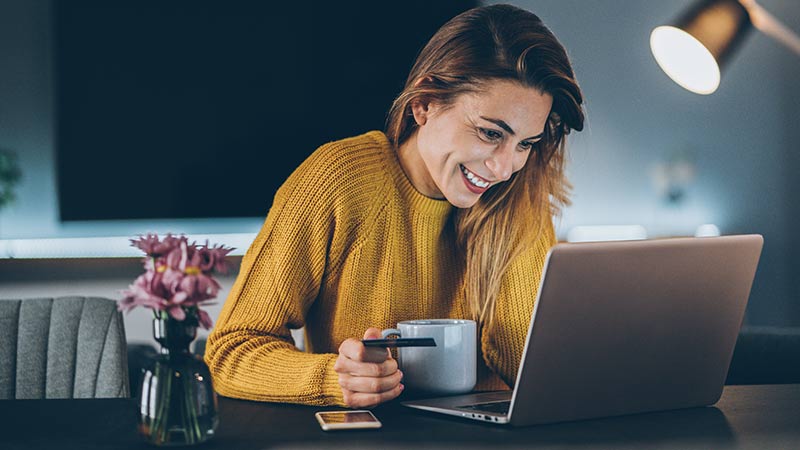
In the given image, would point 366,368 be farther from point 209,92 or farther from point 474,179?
point 209,92

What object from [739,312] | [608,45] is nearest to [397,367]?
[739,312]

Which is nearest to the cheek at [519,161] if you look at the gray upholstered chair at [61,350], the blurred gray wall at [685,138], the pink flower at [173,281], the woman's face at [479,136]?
the woman's face at [479,136]

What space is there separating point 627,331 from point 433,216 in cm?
59

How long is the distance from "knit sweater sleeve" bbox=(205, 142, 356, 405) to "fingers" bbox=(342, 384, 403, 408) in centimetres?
5

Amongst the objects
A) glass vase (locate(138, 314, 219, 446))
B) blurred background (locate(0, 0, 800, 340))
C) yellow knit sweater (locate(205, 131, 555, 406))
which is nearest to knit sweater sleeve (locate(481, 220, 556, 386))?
yellow knit sweater (locate(205, 131, 555, 406))

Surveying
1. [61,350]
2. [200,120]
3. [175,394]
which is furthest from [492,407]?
[200,120]

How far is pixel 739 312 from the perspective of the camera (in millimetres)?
1021

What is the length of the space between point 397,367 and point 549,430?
22cm

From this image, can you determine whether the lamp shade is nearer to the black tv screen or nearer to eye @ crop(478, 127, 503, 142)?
eye @ crop(478, 127, 503, 142)

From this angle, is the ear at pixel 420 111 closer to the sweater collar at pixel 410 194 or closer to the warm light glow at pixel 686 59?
the sweater collar at pixel 410 194

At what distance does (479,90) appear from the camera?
131cm

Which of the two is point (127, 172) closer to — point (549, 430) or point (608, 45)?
point (608, 45)

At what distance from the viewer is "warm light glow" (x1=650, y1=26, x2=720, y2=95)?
5.40ft

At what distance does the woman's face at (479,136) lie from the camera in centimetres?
129
